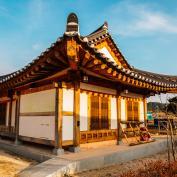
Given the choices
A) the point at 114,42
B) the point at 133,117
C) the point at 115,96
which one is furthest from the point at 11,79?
the point at 133,117

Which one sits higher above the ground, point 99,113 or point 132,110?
point 132,110

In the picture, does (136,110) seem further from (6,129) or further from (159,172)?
(159,172)

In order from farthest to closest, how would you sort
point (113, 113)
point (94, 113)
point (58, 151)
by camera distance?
1. point (113, 113)
2. point (94, 113)
3. point (58, 151)

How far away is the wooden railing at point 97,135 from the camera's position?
8.83m

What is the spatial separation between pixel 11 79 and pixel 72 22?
15.9 ft

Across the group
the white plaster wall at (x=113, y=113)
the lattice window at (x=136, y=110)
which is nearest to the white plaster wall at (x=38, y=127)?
the white plaster wall at (x=113, y=113)

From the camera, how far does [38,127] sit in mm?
9219

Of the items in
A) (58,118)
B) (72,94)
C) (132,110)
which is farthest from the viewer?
(132,110)

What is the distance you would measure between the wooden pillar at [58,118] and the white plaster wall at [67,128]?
19 centimetres

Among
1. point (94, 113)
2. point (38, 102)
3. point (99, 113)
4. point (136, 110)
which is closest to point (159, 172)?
point (94, 113)

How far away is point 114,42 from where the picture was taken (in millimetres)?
11953

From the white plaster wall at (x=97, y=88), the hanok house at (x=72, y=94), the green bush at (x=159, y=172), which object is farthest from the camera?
the white plaster wall at (x=97, y=88)

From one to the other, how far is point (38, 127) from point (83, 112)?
1.89 meters

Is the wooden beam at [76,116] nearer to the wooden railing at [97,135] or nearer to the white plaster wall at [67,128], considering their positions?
the white plaster wall at [67,128]
